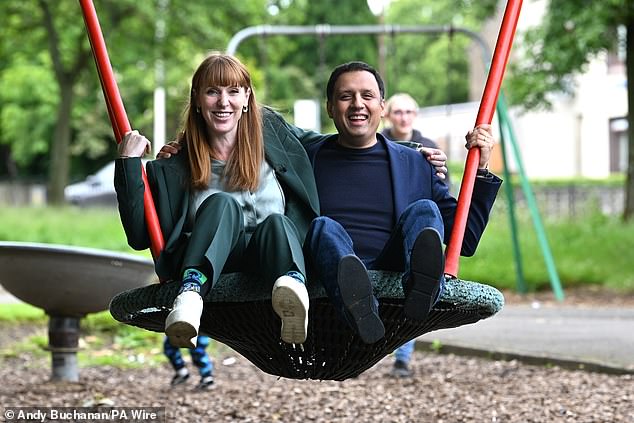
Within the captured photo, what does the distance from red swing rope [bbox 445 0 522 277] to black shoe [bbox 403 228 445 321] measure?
0.85 ft

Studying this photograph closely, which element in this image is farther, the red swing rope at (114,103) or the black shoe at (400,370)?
the black shoe at (400,370)

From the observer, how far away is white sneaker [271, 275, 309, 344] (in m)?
3.32

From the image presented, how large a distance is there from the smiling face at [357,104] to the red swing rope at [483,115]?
36cm

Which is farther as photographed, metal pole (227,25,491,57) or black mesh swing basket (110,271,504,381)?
metal pole (227,25,491,57)

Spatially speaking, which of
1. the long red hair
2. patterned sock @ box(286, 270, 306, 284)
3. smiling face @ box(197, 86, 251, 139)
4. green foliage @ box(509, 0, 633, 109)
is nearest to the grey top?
the long red hair

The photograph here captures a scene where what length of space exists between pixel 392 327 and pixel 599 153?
1157 inches

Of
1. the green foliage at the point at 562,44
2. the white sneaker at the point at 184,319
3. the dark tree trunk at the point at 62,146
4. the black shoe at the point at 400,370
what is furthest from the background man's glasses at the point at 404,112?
the dark tree trunk at the point at 62,146

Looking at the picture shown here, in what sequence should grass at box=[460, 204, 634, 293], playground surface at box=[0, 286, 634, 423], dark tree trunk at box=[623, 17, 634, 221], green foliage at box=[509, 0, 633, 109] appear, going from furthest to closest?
dark tree trunk at box=[623, 17, 634, 221]
green foliage at box=[509, 0, 633, 109]
grass at box=[460, 204, 634, 293]
playground surface at box=[0, 286, 634, 423]

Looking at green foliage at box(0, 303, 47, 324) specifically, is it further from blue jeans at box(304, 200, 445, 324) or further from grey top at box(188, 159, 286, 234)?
blue jeans at box(304, 200, 445, 324)

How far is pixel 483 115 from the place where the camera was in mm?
3812

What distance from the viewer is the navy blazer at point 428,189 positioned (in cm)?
389

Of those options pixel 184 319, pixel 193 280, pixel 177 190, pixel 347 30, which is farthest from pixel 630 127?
pixel 184 319

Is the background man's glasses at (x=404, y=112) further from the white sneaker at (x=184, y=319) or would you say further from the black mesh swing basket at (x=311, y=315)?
the white sneaker at (x=184, y=319)

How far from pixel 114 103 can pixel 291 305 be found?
0.92 metres
